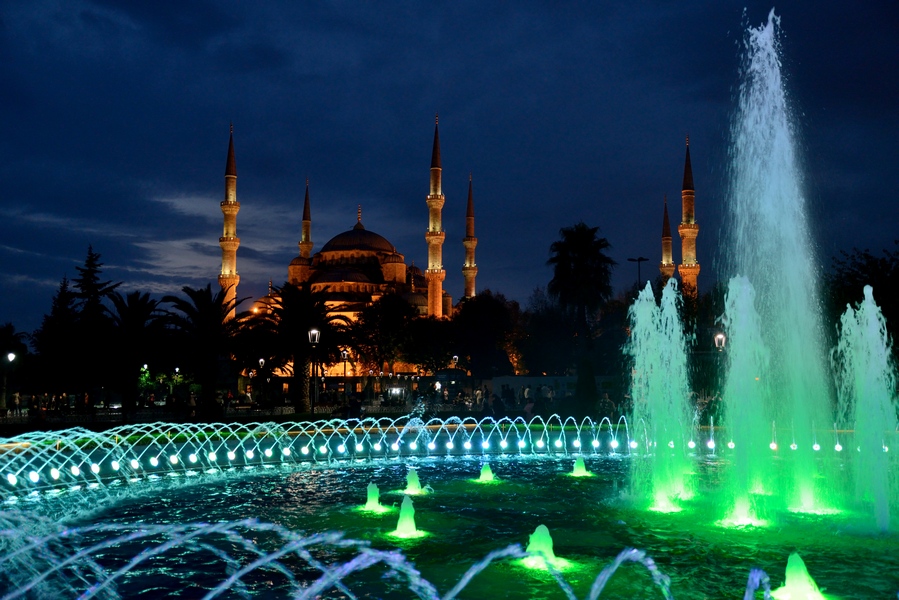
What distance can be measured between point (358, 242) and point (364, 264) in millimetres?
2629

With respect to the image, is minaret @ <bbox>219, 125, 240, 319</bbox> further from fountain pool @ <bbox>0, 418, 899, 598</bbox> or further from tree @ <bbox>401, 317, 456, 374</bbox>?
fountain pool @ <bbox>0, 418, 899, 598</bbox>

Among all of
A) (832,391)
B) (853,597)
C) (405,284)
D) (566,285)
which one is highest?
(405,284)

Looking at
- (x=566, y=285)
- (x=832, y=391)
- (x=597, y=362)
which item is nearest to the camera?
(x=832, y=391)

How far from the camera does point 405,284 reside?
224ft

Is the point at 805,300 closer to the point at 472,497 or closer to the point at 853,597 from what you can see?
the point at 472,497

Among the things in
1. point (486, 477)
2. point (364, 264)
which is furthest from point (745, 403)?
point (364, 264)

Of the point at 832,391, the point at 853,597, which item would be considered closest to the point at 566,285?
the point at 832,391

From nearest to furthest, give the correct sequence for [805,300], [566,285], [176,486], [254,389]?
[176,486], [805,300], [566,285], [254,389]

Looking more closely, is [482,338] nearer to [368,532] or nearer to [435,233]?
[435,233]

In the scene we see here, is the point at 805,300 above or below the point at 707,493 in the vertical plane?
above

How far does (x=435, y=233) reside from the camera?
57.5 m

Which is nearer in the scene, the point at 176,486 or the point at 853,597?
the point at 853,597

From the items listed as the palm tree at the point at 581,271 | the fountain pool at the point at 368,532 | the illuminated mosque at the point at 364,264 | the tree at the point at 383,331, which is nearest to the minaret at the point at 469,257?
the illuminated mosque at the point at 364,264

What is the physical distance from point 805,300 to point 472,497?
22.6 ft
